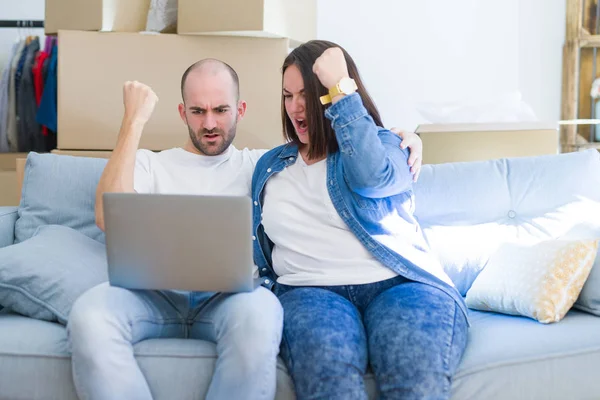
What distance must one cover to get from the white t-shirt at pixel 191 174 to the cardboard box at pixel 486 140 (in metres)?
0.86

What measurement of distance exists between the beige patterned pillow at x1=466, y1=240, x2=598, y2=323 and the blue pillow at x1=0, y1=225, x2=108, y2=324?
95 cm

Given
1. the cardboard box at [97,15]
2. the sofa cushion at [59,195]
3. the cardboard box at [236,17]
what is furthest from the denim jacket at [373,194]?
the cardboard box at [97,15]

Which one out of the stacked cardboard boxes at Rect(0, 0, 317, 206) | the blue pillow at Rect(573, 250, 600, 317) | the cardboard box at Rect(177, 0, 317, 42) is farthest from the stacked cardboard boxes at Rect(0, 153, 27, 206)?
the blue pillow at Rect(573, 250, 600, 317)

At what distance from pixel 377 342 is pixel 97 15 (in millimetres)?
1535

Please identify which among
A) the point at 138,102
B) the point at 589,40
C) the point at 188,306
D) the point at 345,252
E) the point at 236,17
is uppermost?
the point at 589,40

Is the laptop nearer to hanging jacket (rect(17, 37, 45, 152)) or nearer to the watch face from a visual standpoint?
the watch face

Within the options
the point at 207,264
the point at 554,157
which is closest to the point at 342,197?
the point at 207,264

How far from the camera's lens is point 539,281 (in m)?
1.81

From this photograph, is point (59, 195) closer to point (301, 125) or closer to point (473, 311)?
point (301, 125)

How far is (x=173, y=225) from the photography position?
146cm

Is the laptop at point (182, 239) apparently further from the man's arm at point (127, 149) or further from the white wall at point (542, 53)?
the white wall at point (542, 53)

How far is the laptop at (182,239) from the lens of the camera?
1447 mm

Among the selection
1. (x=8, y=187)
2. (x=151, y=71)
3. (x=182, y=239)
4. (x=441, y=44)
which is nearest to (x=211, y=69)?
(x=151, y=71)

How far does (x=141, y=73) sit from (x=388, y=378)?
57.5 inches
